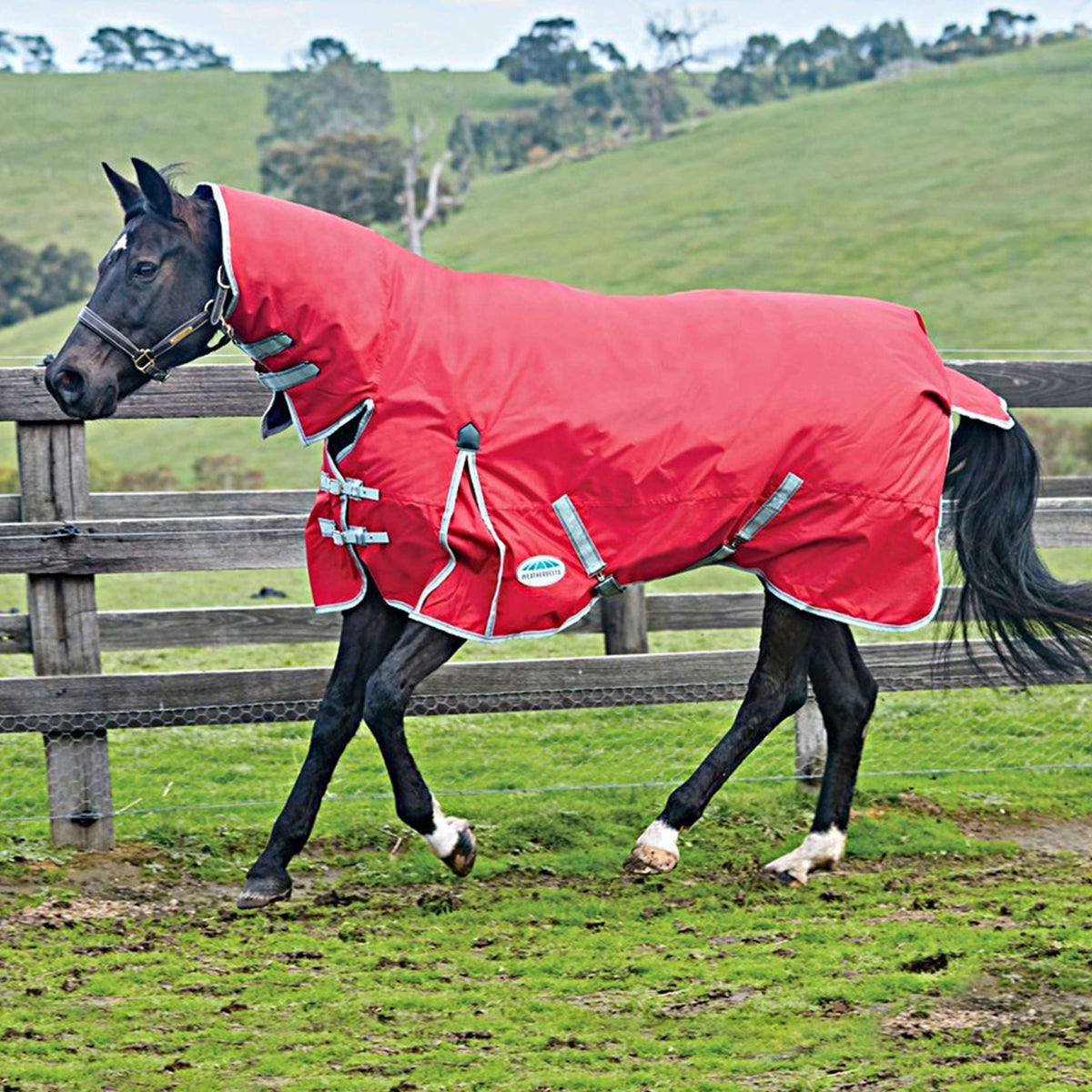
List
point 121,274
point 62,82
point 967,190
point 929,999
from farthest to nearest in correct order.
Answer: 1. point 62,82
2. point 967,190
3. point 121,274
4. point 929,999

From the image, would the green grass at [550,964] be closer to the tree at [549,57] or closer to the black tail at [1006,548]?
the black tail at [1006,548]

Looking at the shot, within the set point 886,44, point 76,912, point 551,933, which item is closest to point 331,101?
point 886,44

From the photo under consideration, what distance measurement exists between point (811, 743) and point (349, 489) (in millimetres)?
2667

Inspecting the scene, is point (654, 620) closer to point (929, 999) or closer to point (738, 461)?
point (738, 461)

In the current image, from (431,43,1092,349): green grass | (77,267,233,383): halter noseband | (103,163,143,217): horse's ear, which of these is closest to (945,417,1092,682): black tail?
(77,267,233,383): halter noseband

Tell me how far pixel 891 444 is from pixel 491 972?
2134mm

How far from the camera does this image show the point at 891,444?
520cm

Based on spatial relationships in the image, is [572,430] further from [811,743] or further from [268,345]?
[811,743]

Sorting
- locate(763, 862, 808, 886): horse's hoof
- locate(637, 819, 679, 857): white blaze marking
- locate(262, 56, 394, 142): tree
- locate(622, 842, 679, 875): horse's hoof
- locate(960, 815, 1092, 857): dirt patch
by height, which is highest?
locate(262, 56, 394, 142): tree

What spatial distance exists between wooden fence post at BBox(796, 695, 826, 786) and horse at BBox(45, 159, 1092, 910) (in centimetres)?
92

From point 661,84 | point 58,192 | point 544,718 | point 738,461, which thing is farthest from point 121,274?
point 661,84

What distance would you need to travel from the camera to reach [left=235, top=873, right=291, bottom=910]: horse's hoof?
506cm

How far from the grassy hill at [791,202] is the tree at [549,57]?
1860 cm

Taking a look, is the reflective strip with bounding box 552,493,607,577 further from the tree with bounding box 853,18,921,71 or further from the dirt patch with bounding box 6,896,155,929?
the tree with bounding box 853,18,921,71
